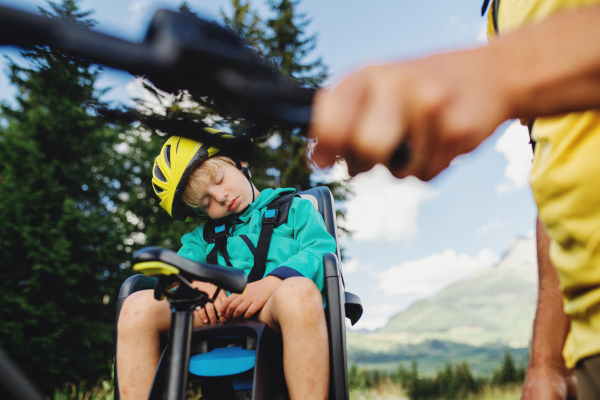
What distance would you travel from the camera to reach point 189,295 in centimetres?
109

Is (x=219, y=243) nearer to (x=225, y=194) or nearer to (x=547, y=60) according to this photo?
(x=225, y=194)

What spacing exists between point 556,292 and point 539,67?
794mm

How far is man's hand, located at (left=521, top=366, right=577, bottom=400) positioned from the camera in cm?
79

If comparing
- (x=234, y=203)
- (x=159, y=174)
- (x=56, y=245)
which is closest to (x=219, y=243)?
(x=234, y=203)

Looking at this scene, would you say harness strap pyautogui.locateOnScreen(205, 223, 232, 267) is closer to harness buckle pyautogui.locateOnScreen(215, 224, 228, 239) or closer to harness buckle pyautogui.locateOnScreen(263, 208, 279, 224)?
harness buckle pyautogui.locateOnScreen(215, 224, 228, 239)

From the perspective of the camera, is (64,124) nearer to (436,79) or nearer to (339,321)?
(339,321)

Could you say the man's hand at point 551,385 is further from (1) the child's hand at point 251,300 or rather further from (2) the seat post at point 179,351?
(1) the child's hand at point 251,300

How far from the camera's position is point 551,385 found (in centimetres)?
80

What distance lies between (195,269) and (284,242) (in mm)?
829

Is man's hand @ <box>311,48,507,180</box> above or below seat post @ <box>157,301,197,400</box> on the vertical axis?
above

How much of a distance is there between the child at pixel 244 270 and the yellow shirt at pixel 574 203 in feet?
2.12

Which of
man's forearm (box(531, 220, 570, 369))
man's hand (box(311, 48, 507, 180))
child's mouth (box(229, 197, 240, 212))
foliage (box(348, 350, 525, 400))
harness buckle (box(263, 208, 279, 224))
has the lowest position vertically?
foliage (box(348, 350, 525, 400))

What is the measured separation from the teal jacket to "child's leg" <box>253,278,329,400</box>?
0.17 m

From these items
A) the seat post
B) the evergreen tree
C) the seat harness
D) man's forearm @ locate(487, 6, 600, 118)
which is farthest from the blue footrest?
the evergreen tree
